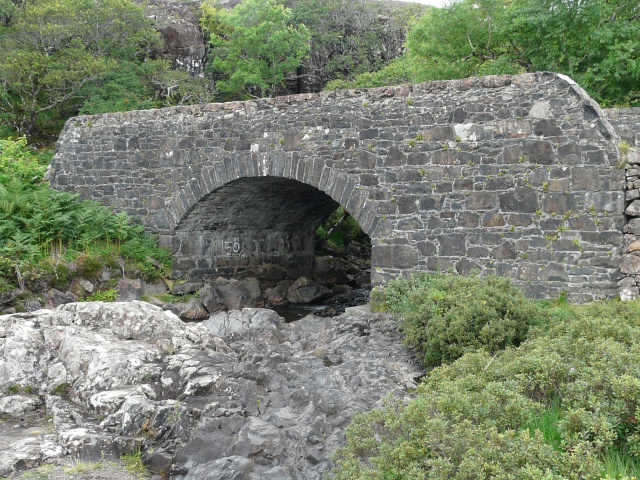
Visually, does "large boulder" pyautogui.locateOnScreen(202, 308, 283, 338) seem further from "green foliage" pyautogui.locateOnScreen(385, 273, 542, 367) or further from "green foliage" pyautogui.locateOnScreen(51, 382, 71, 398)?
"green foliage" pyautogui.locateOnScreen(51, 382, 71, 398)

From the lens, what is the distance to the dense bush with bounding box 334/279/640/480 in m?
3.53

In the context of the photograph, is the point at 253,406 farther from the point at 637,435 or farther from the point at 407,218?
the point at 407,218

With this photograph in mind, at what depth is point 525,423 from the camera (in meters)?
4.23

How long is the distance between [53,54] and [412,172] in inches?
710

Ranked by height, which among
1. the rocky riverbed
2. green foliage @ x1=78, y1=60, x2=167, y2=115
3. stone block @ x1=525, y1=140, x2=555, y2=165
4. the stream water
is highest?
green foliage @ x1=78, y1=60, x2=167, y2=115

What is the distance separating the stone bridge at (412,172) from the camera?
9570mm

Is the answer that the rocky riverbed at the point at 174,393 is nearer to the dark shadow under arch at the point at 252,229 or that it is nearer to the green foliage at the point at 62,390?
the green foliage at the point at 62,390

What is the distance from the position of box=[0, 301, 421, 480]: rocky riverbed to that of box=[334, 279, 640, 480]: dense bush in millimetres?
1297

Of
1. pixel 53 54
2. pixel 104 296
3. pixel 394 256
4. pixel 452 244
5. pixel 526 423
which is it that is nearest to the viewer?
pixel 526 423

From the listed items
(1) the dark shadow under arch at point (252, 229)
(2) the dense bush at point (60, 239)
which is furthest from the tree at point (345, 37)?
(2) the dense bush at point (60, 239)

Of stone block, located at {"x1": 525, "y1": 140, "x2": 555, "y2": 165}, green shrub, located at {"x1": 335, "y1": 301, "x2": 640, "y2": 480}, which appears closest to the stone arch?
stone block, located at {"x1": 525, "y1": 140, "x2": 555, "y2": 165}

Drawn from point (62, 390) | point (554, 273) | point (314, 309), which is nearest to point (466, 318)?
point (554, 273)

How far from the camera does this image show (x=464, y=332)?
7586 mm

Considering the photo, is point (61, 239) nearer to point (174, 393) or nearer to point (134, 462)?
point (174, 393)
